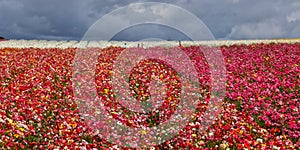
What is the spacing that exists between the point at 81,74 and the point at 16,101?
13.6ft

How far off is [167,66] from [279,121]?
22.3ft

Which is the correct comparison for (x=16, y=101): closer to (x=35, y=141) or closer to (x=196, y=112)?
(x=35, y=141)

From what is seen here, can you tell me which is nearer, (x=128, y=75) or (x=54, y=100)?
(x=54, y=100)

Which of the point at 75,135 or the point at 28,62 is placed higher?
the point at 28,62

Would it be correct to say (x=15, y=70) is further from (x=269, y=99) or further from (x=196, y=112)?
(x=269, y=99)

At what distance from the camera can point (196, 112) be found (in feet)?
34.2

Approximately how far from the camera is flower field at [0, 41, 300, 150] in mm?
8445

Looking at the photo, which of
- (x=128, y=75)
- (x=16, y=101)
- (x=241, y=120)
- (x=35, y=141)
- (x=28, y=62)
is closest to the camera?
(x=35, y=141)

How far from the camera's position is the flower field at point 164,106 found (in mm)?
8445

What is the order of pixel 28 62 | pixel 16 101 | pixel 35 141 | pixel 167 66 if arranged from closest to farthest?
1. pixel 35 141
2. pixel 16 101
3. pixel 167 66
4. pixel 28 62

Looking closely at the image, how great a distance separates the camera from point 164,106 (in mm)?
10922

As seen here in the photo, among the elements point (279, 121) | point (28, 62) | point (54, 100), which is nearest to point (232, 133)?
point (279, 121)

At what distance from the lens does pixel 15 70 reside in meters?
16.0

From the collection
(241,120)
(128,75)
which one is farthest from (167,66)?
(241,120)
